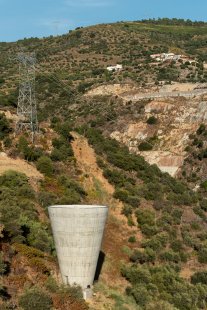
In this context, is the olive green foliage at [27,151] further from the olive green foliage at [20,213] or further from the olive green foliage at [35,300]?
the olive green foliage at [35,300]

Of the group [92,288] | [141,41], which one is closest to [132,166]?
[92,288]

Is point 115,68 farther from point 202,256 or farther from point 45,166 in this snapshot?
point 202,256

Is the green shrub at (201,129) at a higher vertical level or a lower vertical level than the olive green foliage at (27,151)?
lower

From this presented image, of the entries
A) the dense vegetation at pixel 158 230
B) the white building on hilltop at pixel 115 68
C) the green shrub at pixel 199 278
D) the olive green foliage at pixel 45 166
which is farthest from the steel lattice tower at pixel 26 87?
the white building on hilltop at pixel 115 68

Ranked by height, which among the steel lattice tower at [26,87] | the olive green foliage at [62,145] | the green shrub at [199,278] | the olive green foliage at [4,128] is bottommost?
the green shrub at [199,278]

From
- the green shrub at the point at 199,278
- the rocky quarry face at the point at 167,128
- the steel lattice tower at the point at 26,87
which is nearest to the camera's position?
the green shrub at the point at 199,278

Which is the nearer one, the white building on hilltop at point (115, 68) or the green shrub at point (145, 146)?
the green shrub at point (145, 146)

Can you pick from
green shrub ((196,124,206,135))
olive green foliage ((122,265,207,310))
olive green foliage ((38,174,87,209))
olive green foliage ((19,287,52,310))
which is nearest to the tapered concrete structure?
olive green foliage ((122,265,207,310))
